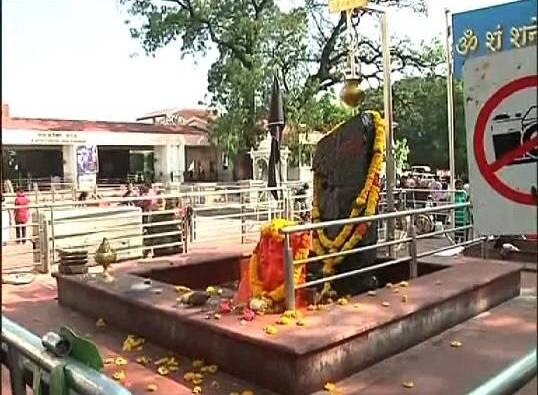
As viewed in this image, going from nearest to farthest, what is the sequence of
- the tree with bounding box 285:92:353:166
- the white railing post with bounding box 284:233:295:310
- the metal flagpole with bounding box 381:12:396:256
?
the white railing post with bounding box 284:233:295:310 < the metal flagpole with bounding box 381:12:396:256 < the tree with bounding box 285:92:353:166

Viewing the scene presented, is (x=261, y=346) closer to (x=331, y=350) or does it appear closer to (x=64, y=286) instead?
(x=331, y=350)

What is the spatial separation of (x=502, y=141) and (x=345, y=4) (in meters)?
5.21

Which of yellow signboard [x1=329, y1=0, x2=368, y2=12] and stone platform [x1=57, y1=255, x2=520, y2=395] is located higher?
yellow signboard [x1=329, y1=0, x2=368, y2=12]

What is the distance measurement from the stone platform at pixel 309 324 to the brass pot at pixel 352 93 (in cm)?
187

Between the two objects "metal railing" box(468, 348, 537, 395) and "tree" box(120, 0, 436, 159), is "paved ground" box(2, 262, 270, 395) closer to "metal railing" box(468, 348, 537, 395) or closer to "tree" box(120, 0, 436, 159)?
"metal railing" box(468, 348, 537, 395)

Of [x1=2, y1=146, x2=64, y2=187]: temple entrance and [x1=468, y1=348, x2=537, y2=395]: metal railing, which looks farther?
[x1=2, y1=146, x2=64, y2=187]: temple entrance

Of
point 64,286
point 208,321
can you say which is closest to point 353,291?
point 208,321

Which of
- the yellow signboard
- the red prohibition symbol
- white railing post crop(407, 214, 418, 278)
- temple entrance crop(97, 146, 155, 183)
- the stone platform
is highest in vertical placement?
the yellow signboard

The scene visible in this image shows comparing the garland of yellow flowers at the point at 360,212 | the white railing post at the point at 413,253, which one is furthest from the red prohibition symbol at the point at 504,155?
the white railing post at the point at 413,253

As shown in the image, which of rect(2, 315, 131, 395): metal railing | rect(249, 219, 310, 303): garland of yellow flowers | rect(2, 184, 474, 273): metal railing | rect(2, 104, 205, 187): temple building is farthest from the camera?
rect(2, 104, 205, 187): temple building

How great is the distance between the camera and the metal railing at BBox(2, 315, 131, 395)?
4.34 feet

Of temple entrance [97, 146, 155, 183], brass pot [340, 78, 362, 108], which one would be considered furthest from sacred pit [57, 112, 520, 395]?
temple entrance [97, 146, 155, 183]

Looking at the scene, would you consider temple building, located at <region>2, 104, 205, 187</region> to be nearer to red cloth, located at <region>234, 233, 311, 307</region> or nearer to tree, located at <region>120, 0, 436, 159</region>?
tree, located at <region>120, 0, 436, 159</region>

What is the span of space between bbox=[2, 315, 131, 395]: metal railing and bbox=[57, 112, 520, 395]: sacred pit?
211 centimetres
